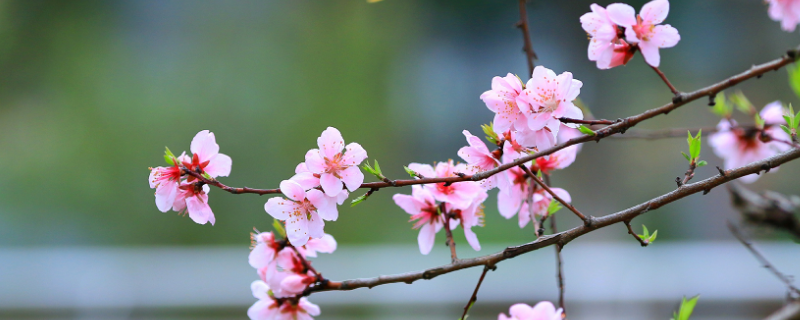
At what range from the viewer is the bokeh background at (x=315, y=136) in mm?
2020

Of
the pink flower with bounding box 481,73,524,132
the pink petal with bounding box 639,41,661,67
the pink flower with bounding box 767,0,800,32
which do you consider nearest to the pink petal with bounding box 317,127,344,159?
the pink flower with bounding box 481,73,524,132

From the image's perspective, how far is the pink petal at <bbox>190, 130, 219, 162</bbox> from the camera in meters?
0.39

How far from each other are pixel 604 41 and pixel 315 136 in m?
1.83

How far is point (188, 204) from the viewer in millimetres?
376

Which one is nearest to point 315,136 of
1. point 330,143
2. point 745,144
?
point 745,144

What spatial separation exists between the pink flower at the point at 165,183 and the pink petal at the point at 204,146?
2 cm

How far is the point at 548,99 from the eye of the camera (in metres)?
0.34

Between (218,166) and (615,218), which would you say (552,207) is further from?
(218,166)

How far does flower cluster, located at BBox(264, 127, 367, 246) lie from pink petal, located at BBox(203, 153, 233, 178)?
69 mm

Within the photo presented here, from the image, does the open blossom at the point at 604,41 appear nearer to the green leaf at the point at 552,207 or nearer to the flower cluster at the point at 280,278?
the green leaf at the point at 552,207

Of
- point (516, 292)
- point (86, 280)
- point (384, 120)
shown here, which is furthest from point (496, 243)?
point (86, 280)

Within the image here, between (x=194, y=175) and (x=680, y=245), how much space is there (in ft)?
7.15

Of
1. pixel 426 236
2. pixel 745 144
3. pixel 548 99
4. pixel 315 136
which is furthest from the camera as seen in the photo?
pixel 315 136

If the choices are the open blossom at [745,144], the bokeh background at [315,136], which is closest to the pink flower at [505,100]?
the open blossom at [745,144]
